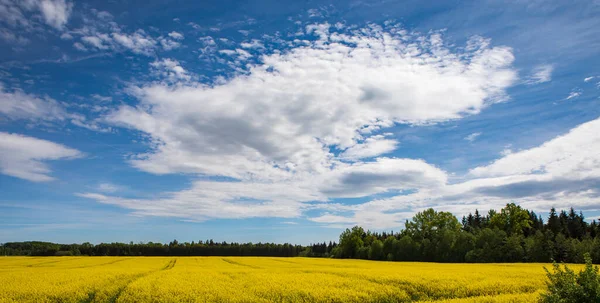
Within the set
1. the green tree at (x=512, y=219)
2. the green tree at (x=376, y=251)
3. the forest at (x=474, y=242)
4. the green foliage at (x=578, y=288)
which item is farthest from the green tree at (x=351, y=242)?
the green foliage at (x=578, y=288)

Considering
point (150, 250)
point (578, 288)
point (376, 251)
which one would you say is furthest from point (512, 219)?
point (150, 250)

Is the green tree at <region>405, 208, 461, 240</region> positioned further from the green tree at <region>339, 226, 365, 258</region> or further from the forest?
the green tree at <region>339, 226, 365, 258</region>

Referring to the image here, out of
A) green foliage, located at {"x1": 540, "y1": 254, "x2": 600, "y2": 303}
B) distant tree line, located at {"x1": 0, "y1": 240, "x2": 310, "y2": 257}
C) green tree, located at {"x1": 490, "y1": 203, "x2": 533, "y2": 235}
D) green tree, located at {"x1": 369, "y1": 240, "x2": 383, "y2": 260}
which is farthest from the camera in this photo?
distant tree line, located at {"x1": 0, "y1": 240, "x2": 310, "y2": 257}

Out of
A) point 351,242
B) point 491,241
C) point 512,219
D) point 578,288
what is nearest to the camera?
point 578,288

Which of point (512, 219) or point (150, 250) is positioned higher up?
point (512, 219)

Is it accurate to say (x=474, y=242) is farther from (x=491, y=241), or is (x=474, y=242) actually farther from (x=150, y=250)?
(x=150, y=250)

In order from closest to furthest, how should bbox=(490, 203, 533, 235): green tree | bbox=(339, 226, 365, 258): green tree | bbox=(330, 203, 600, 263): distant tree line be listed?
bbox=(330, 203, 600, 263): distant tree line < bbox=(490, 203, 533, 235): green tree < bbox=(339, 226, 365, 258): green tree

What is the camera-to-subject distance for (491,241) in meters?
80.5

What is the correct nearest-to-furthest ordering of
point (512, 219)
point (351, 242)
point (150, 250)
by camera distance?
point (512, 219) → point (351, 242) → point (150, 250)

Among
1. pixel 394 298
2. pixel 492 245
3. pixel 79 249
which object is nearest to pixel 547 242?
pixel 492 245

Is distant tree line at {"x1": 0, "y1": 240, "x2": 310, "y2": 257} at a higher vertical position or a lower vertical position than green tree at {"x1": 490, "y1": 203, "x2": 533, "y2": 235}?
lower

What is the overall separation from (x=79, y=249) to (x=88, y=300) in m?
155

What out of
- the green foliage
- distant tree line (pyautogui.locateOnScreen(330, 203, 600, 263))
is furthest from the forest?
the green foliage

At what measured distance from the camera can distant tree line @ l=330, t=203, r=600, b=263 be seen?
234ft
